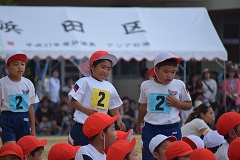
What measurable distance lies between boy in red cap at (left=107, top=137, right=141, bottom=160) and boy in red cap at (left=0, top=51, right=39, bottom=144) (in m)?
3.24

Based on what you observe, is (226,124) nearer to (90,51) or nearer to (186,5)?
(90,51)

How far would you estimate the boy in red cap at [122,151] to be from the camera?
25.4 feet

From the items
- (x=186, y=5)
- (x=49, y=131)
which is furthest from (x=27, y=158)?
(x=186, y=5)

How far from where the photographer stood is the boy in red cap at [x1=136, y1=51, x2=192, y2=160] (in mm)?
10086

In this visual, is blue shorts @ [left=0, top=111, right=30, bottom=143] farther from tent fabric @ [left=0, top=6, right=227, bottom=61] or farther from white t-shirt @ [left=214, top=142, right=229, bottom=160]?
tent fabric @ [left=0, top=6, right=227, bottom=61]

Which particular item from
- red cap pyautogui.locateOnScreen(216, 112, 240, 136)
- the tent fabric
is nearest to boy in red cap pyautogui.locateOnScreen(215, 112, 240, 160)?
red cap pyautogui.locateOnScreen(216, 112, 240, 136)

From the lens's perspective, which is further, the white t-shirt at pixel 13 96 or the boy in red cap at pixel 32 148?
the white t-shirt at pixel 13 96

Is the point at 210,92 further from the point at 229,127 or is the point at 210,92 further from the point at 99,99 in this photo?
the point at 229,127

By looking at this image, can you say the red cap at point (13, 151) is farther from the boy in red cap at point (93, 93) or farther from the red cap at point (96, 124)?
the boy in red cap at point (93, 93)

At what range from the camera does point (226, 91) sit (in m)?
23.2

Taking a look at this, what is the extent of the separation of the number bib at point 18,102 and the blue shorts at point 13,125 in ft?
0.19

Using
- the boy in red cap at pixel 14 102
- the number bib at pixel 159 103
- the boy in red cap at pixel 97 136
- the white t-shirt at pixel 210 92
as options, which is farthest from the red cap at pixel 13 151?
the white t-shirt at pixel 210 92

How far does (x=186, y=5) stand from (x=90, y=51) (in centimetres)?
1008

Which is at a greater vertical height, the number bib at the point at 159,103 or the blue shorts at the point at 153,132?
the number bib at the point at 159,103
